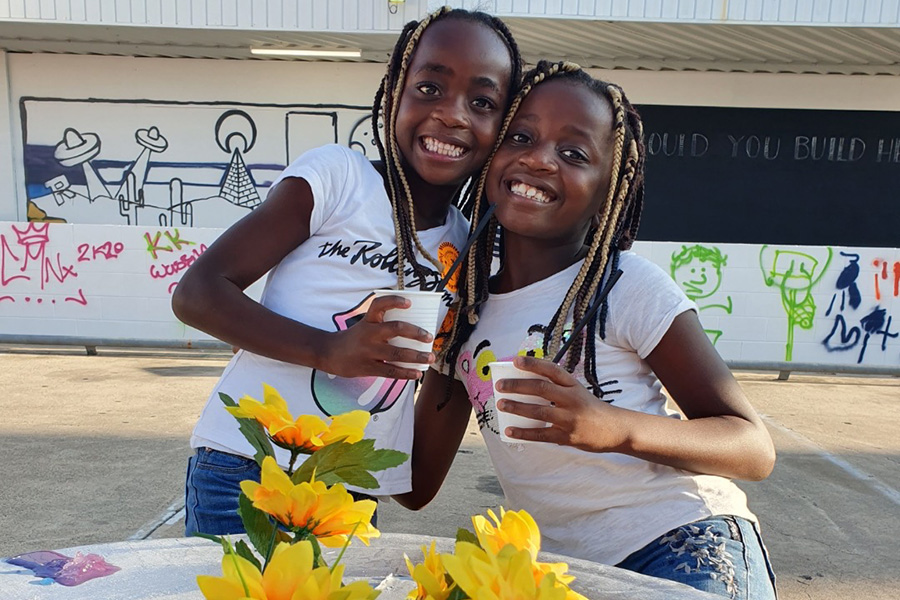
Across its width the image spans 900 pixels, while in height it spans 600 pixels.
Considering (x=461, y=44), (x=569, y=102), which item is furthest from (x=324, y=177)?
(x=569, y=102)

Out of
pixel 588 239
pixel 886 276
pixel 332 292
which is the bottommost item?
pixel 886 276

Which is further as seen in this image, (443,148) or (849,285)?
(849,285)

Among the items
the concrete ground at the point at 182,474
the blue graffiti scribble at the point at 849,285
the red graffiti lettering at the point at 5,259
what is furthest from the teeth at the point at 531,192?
the red graffiti lettering at the point at 5,259

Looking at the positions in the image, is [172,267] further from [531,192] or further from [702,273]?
[531,192]

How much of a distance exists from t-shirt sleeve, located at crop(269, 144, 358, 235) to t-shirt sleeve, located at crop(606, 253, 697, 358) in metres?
0.62

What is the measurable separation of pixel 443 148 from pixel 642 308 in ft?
1.83

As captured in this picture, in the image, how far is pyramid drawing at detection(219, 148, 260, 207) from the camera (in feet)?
34.7

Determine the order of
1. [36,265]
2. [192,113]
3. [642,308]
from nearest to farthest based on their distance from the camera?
[642,308], [36,265], [192,113]

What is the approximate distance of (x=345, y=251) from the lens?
1.69 meters

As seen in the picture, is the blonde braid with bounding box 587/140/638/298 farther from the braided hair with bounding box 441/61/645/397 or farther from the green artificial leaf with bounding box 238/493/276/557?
the green artificial leaf with bounding box 238/493/276/557

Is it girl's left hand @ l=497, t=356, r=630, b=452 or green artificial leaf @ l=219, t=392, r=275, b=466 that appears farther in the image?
girl's left hand @ l=497, t=356, r=630, b=452

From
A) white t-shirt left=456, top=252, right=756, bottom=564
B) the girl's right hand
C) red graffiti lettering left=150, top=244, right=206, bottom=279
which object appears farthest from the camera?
red graffiti lettering left=150, top=244, right=206, bottom=279

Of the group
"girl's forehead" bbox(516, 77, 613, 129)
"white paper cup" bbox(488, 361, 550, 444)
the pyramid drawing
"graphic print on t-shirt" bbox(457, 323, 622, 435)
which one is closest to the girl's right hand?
"white paper cup" bbox(488, 361, 550, 444)

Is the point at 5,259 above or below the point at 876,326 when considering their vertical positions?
above
